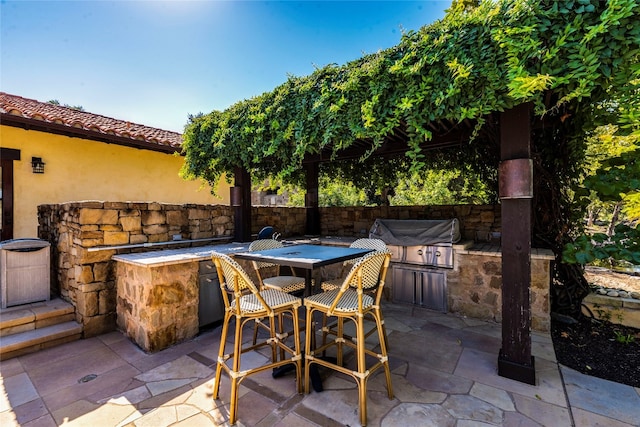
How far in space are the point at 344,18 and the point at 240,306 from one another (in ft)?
15.3

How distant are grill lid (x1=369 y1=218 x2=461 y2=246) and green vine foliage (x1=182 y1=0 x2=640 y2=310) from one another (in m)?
1.15

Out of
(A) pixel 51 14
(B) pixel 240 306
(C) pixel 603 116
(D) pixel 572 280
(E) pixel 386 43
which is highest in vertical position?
(A) pixel 51 14

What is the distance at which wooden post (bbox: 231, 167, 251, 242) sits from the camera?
16.2ft

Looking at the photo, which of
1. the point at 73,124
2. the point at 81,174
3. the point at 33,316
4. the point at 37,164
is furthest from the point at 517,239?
the point at 37,164

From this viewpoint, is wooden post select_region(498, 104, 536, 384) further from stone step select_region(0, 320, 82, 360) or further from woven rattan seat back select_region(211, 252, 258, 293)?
stone step select_region(0, 320, 82, 360)

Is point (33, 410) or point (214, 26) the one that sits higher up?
point (214, 26)

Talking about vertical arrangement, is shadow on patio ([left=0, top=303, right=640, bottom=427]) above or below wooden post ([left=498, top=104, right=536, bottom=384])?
below

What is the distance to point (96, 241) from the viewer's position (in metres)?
3.48

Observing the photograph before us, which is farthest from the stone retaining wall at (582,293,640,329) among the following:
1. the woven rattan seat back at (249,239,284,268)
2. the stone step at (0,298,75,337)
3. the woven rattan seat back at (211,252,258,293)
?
the stone step at (0,298,75,337)

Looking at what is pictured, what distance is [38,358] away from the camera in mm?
2959

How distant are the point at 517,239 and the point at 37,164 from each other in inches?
275

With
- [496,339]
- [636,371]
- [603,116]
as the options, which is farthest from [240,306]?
[603,116]

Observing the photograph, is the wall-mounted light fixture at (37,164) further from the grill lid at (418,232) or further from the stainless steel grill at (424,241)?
the stainless steel grill at (424,241)

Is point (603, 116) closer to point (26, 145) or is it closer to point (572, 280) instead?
point (572, 280)
